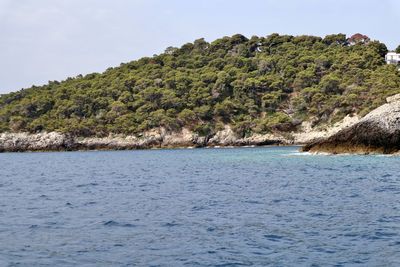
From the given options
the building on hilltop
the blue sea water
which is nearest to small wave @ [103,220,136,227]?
the blue sea water

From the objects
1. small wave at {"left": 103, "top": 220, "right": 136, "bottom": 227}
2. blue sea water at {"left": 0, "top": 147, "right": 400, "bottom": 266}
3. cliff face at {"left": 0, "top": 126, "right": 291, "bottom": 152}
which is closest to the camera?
blue sea water at {"left": 0, "top": 147, "right": 400, "bottom": 266}

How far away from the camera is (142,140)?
101 m

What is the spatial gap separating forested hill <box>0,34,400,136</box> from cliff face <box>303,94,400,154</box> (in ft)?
123

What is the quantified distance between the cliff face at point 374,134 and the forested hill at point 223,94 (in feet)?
123

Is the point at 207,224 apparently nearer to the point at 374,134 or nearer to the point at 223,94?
the point at 374,134

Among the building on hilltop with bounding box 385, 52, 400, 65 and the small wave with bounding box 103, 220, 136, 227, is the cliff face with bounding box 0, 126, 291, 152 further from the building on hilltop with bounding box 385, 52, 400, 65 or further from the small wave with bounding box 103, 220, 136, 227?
the small wave with bounding box 103, 220, 136, 227

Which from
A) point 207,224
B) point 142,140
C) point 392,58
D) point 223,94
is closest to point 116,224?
point 207,224

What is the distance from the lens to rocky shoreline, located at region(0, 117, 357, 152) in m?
95.2

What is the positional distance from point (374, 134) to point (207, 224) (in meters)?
36.5

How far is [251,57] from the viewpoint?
134 meters

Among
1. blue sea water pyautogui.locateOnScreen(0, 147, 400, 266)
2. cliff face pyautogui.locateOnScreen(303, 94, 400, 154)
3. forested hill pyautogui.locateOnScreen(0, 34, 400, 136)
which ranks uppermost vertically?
forested hill pyautogui.locateOnScreen(0, 34, 400, 136)

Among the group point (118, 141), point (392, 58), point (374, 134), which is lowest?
point (374, 134)

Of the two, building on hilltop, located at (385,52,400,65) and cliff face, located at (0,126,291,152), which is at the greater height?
building on hilltop, located at (385,52,400,65)

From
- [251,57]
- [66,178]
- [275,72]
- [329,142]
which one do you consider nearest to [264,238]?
[66,178]
